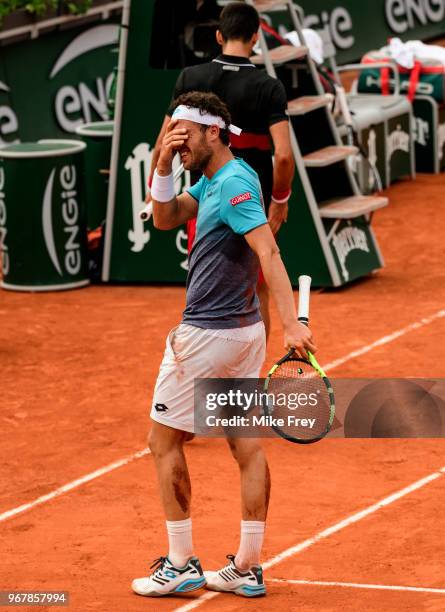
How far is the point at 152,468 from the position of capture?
306 inches

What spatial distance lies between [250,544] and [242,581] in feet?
0.58

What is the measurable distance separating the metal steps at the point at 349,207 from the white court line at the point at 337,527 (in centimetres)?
408

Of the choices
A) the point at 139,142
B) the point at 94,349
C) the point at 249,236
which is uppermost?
the point at 249,236

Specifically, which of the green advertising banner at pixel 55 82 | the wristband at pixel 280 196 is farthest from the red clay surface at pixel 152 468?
the green advertising banner at pixel 55 82

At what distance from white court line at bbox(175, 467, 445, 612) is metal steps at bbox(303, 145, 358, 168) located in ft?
13.6

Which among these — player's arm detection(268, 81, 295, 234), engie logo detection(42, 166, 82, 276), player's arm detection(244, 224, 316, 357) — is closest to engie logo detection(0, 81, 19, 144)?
engie logo detection(42, 166, 82, 276)

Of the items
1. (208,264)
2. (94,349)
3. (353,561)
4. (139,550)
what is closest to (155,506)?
(139,550)

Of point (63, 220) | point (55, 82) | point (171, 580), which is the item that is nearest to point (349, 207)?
point (63, 220)

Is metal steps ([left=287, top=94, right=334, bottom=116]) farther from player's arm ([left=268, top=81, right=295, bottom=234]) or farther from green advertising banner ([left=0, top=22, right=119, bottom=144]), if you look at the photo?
green advertising banner ([left=0, top=22, right=119, bottom=144])

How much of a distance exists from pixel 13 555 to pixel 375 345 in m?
4.21

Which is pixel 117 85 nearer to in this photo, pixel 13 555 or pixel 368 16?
pixel 13 555

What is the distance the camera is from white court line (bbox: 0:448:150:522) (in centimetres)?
714

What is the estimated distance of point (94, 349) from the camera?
10.3 m

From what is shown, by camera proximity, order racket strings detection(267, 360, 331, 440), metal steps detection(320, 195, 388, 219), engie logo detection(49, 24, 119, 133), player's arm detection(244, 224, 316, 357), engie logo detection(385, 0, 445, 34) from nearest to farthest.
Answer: player's arm detection(244, 224, 316, 357)
racket strings detection(267, 360, 331, 440)
metal steps detection(320, 195, 388, 219)
engie logo detection(49, 24, 119, 133)
engie logo detection(385, 0, 445, 34)
